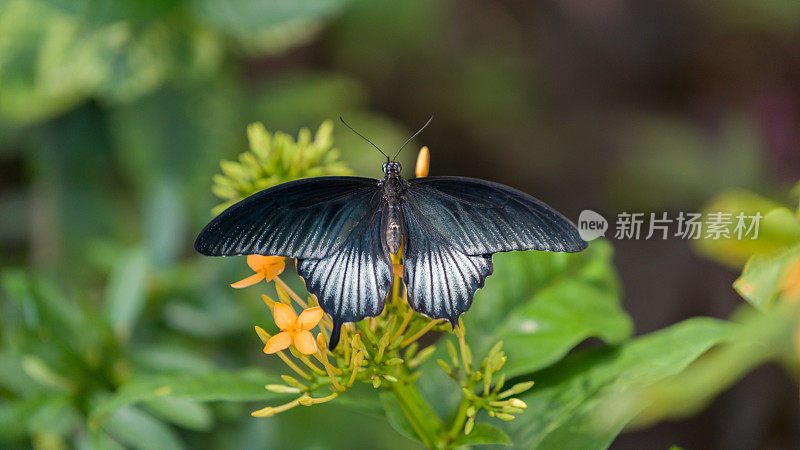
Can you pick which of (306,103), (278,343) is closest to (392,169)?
(278,343)

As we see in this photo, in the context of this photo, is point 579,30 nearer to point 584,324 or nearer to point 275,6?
point 275,6

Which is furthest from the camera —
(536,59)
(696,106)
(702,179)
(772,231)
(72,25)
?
(536,59)

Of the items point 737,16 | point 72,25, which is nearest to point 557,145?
point 737,16

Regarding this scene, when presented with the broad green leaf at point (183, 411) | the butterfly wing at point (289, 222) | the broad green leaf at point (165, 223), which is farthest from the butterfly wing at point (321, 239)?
the broad green leaf at point (165, 223)

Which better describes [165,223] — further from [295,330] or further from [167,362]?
[295,330]

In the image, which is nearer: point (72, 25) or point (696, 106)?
point (72, 25)

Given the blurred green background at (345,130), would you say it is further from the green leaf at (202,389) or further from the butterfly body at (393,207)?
the butterfly body at (393,207)

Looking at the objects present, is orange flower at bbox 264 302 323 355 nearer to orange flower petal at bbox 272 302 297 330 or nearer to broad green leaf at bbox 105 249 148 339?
orange flower petal at bbox 272 302 297 330
